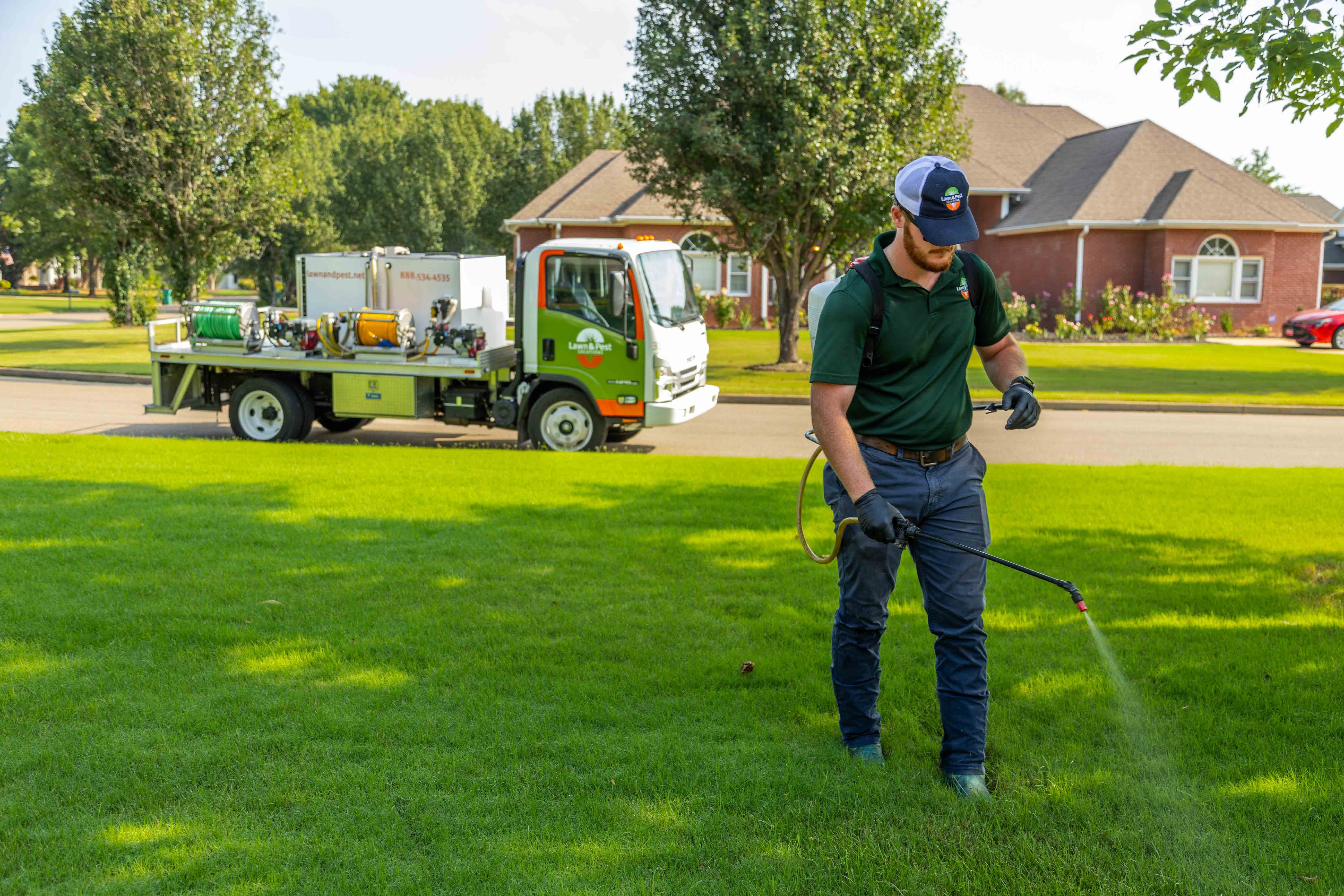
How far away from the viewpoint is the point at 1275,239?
1368 inches

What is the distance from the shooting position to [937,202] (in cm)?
354

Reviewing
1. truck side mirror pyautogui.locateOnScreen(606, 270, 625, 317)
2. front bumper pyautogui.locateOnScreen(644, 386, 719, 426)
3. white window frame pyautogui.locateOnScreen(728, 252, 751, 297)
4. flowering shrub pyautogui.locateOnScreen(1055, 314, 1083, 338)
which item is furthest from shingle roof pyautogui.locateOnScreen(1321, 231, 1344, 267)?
truck side mirror pyautogui.locateOnScreen(606, 270, 625, 317)

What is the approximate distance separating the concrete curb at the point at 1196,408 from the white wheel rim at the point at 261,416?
11775 millimetres

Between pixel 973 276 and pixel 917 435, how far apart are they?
0.63 meters

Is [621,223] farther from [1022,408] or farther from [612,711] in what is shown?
[1022,408]

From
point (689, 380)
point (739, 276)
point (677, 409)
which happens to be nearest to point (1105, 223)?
point (739, 276)

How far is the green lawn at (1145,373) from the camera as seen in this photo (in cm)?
1936

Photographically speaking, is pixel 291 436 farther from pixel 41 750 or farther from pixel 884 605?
pixel 884 605

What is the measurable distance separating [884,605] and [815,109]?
720 inches

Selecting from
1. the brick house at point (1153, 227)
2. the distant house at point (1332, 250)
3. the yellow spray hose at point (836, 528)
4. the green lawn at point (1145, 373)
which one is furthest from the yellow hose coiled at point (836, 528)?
the distant house at point (1332, 250)

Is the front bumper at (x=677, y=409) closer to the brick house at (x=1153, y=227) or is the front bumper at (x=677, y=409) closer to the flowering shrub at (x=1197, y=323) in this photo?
the brick house at (x=1153, y=227)

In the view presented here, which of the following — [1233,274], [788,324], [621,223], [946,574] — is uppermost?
[621,223]

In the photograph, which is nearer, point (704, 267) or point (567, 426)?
point (567, 426)

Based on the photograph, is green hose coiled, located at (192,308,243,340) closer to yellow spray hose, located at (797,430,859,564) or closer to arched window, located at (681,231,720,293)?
yellow spray hose, located at (797,430,859,564)
